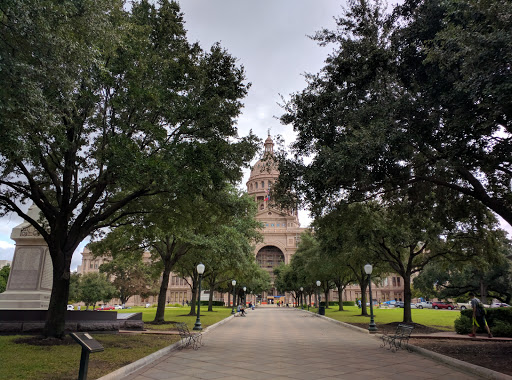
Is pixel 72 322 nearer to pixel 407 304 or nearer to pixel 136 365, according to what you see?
pixel 136 365

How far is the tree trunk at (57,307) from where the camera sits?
11.4 meters

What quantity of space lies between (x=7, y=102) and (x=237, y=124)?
794 cm

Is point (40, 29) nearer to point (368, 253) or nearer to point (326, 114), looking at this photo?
point (326, 114)

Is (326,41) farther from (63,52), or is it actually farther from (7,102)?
(7,102)

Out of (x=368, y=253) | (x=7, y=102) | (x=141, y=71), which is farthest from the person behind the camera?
(x=368, y=253)

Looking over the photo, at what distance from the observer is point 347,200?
42.0 ft

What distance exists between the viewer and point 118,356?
30.9ft

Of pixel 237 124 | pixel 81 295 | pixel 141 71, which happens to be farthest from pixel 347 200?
pixel 81 295

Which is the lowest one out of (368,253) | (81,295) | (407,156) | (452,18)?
(81,295)

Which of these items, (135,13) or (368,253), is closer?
(135,13)

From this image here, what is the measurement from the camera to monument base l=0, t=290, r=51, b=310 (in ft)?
46.5

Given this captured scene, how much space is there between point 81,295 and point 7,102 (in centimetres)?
7009

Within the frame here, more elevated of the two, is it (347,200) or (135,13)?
(135,13)

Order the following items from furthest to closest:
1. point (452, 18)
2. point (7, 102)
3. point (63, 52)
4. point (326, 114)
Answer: point (326, 114)
point (452, 18)
point (63, 52)
point (7, 102)
